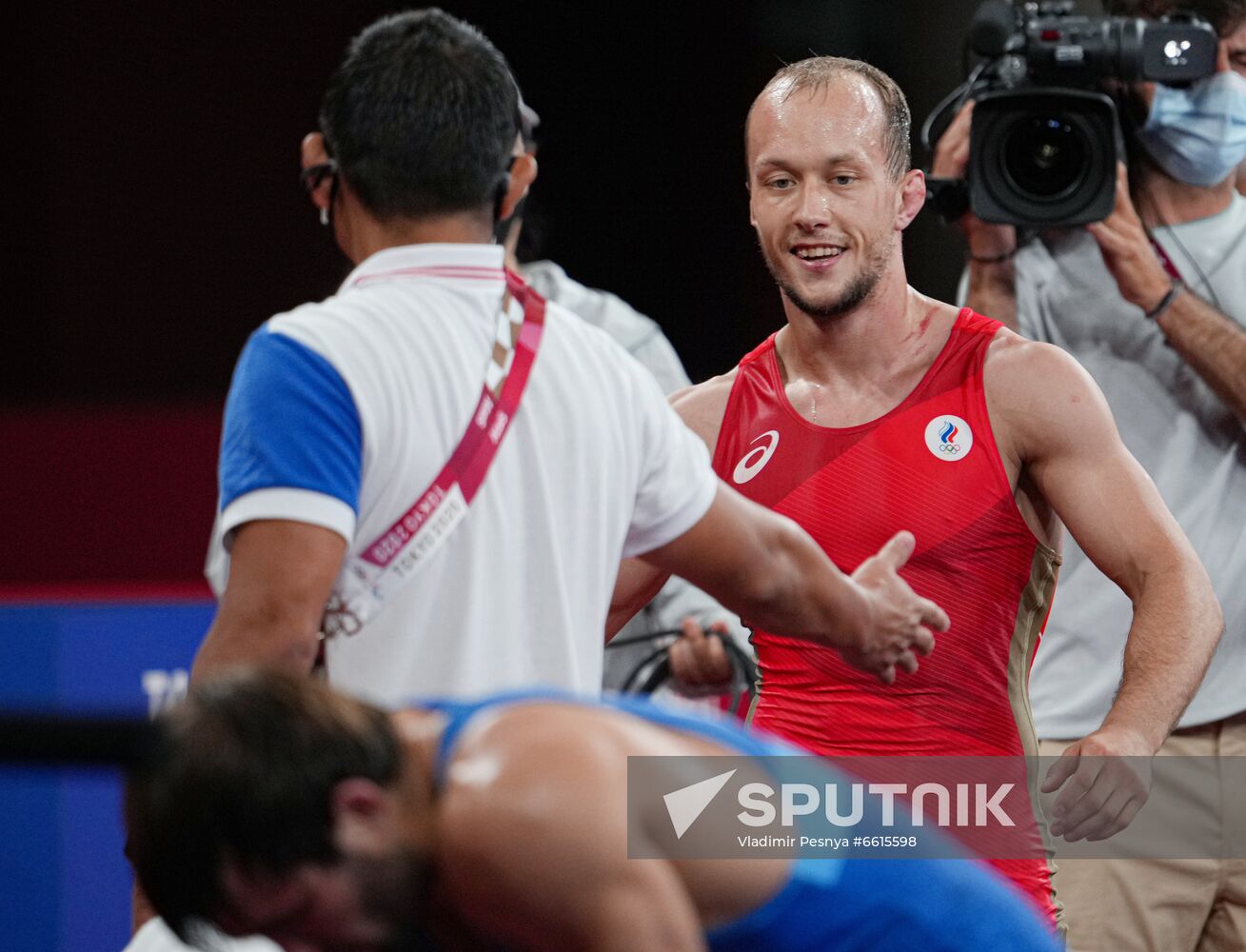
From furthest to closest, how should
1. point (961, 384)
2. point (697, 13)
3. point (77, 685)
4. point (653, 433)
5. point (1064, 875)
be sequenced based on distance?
point (697, 13) → point (77, 685) → point (1064, 875) → point (961, 384) → point (653, 433)

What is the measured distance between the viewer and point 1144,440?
356 centimetres

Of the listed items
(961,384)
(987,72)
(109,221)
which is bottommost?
(109,221)

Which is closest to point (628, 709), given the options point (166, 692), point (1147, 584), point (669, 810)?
point (669, 810)

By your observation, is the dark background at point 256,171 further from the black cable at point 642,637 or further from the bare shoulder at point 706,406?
the bare shoulder at point 706,406

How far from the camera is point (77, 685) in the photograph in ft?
13.3

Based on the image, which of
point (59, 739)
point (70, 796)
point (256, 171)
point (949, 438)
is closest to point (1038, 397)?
point (949, 438)

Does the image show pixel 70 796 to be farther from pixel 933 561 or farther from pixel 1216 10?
pixel 1216 10

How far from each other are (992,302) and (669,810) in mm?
2157

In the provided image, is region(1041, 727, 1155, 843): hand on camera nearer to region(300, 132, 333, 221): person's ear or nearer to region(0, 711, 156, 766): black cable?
region(300, 132, 333, 221): person's ear

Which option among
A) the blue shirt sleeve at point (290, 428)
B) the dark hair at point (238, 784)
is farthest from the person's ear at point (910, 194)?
the dark hair at point (238, 784)

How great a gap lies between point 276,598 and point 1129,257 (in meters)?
2.15

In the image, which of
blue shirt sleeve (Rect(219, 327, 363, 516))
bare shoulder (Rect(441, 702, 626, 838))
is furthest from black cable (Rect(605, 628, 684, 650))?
bare shoulder (Rect(441, 702, 626, 838))

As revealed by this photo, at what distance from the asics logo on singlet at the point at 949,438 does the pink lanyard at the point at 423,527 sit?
973 millimetres

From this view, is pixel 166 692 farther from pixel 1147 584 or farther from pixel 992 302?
pixel 1147 584
